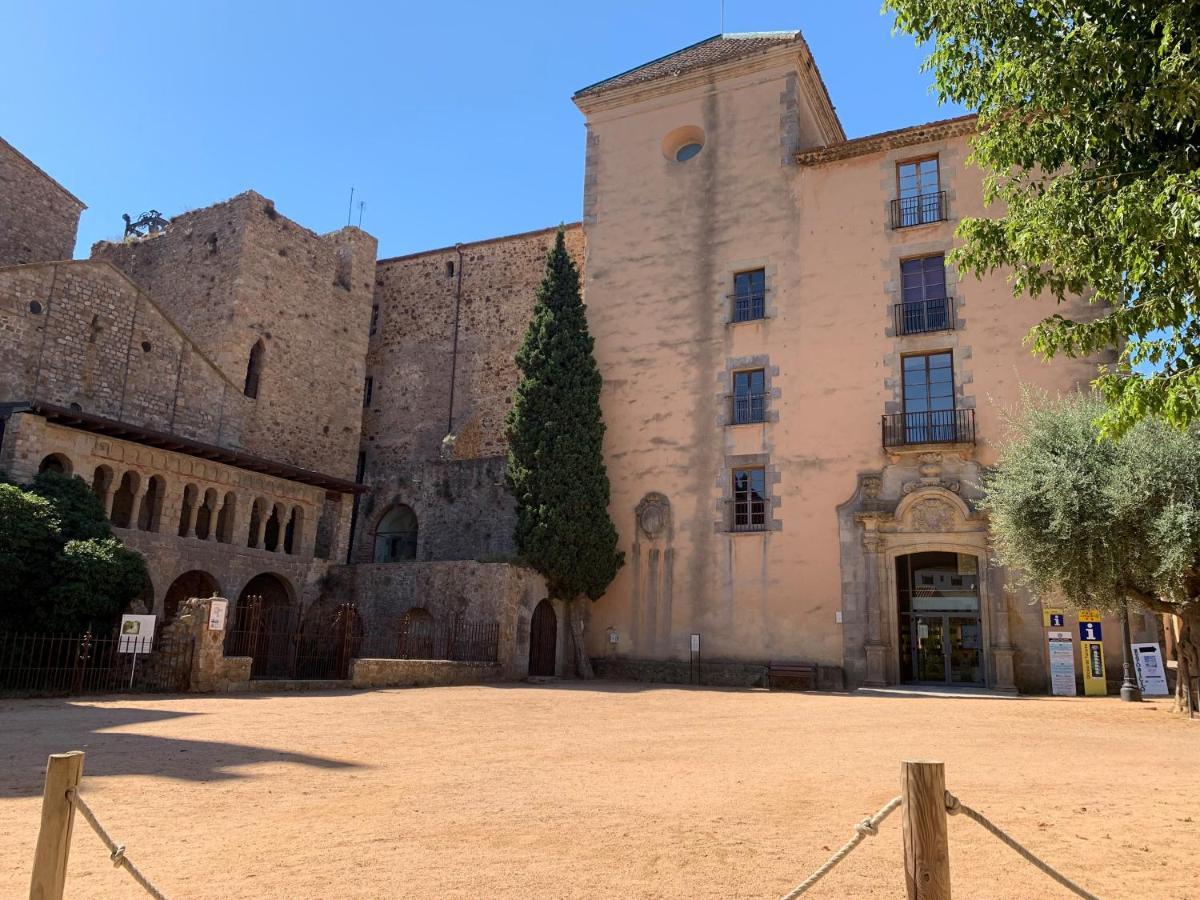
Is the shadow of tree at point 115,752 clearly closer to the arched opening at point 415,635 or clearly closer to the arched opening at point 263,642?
the arched opening at point 263,642

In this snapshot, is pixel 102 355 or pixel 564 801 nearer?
pixel 564 801

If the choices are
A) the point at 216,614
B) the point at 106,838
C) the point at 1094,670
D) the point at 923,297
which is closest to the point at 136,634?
the point at 216,614

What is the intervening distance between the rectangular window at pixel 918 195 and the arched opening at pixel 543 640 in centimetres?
1270

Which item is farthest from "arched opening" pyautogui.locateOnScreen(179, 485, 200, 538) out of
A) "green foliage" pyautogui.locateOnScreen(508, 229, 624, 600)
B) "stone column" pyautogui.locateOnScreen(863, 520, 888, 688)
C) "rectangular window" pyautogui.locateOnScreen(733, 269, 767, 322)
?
"stone column" pyautogui.locateOnScreen(863, 520, 888, 688)

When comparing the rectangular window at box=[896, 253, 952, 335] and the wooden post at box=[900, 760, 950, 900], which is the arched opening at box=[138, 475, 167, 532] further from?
the wooden post at box=[900, 760, 950, 900]

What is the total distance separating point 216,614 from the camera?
15.1 m

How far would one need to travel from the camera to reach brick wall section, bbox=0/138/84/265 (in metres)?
26.1

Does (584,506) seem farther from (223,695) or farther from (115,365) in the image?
(115,365)

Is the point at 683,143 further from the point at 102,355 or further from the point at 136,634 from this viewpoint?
the point at 136,634

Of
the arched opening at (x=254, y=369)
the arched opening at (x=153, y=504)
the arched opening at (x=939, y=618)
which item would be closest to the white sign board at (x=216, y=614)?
the arched opening at (x=153, y=504)

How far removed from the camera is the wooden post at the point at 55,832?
3537mm

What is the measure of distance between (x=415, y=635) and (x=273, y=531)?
530cm

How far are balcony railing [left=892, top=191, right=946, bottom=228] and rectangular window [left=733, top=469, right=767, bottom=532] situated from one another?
6918 millimetres

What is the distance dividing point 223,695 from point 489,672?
243 inches
